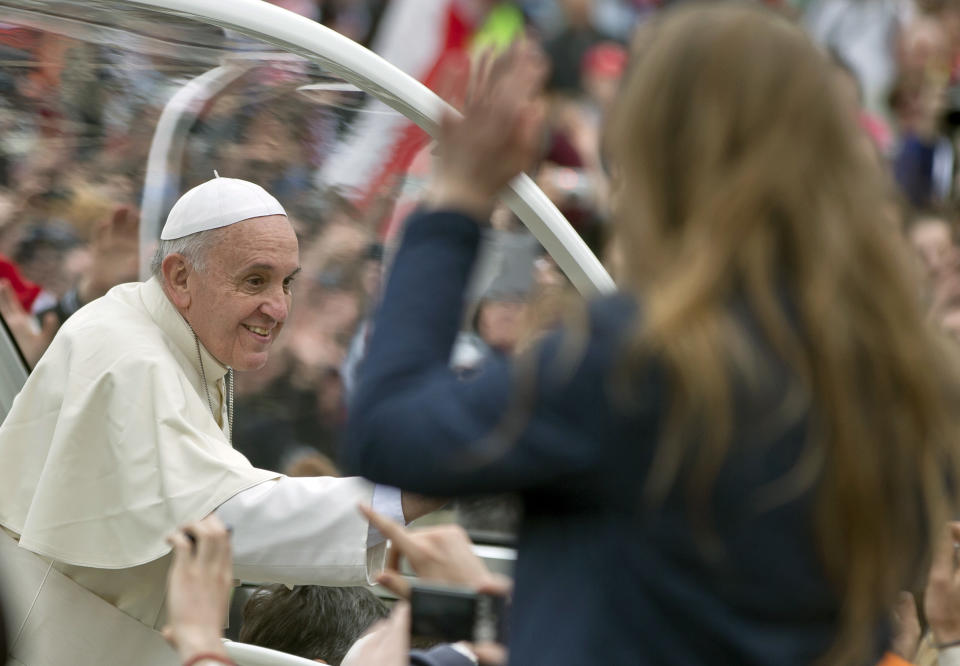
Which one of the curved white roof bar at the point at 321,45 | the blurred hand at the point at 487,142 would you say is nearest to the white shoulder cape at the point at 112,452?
the curved white roof bar at the point at 321,45

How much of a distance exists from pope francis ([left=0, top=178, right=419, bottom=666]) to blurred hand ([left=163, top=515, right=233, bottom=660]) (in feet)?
3.06

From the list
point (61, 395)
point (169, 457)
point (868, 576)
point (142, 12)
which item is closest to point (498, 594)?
point (868, 576)

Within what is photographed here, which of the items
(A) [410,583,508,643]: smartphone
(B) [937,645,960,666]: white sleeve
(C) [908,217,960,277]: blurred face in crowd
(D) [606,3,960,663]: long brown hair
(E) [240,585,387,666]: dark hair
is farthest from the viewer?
(C) [908,217,960,277]: blurred face in crowd

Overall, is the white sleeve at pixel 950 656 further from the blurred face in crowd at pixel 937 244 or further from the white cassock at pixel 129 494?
the blurred face in crowd at pixel 937 244

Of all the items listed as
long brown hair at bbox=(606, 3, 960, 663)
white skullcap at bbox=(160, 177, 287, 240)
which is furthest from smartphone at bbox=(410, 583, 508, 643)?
white skullcap at bbox=(160, 177, 287, 240)

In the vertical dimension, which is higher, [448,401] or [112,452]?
[448,401]

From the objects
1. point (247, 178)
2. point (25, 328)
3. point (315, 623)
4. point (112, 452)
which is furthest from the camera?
point (247, 178)

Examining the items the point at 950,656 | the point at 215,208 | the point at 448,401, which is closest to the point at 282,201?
the point at 215,208

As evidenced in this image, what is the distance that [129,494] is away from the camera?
3.22 meters

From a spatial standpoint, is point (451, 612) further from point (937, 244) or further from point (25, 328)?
point (937, 244)

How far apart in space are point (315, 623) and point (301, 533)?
0.57 meters

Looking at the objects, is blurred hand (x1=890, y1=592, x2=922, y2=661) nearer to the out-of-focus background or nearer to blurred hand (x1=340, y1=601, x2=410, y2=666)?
the out-of-focus background

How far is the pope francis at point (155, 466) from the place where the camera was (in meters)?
3.17

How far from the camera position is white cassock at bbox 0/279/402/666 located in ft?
10.4
